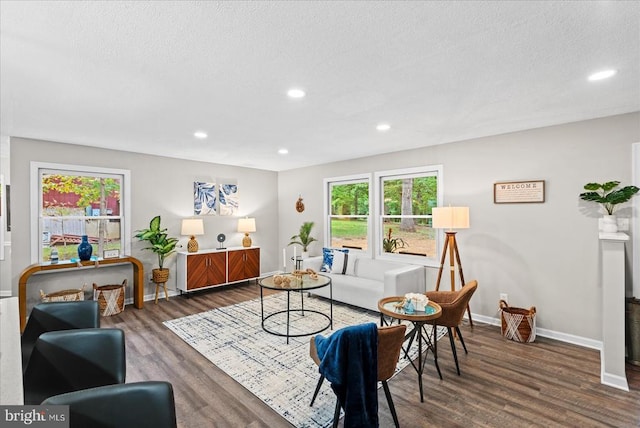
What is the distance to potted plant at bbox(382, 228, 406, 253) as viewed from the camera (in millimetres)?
5164

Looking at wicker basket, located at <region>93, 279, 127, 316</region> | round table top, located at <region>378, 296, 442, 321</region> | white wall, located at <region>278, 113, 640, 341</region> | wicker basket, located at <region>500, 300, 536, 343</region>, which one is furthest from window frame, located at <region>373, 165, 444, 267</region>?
wicker basket, located at <region>93, 279, 127, 316</region>

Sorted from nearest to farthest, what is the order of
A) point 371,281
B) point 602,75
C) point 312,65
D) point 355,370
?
point 355,370, point 312,65, point 602,75, point 371,281

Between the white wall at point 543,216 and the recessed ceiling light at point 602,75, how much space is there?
4.24 feet

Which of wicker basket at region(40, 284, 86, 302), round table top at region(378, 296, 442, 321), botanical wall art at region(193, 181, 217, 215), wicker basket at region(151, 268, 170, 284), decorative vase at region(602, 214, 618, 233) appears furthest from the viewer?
botanical wall art at region(193, 181, 217, 215)

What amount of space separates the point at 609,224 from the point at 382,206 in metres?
2.94

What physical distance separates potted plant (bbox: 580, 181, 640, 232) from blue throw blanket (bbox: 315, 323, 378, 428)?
2796mm

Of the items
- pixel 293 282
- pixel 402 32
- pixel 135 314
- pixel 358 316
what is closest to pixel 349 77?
A: pixel 402 32

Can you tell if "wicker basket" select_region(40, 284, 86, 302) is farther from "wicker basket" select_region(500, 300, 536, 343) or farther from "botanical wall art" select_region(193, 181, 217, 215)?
"wicker basket" select_region(500, 300, 536, 343)

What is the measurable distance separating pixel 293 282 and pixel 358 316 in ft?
3.82

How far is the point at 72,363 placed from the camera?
1615mm

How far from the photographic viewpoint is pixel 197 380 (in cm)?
274

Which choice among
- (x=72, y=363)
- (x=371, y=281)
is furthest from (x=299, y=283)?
(x=72, y=363)

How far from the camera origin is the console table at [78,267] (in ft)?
12.6

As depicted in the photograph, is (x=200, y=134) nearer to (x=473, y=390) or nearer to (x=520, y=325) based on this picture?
(x=473, y=390)
